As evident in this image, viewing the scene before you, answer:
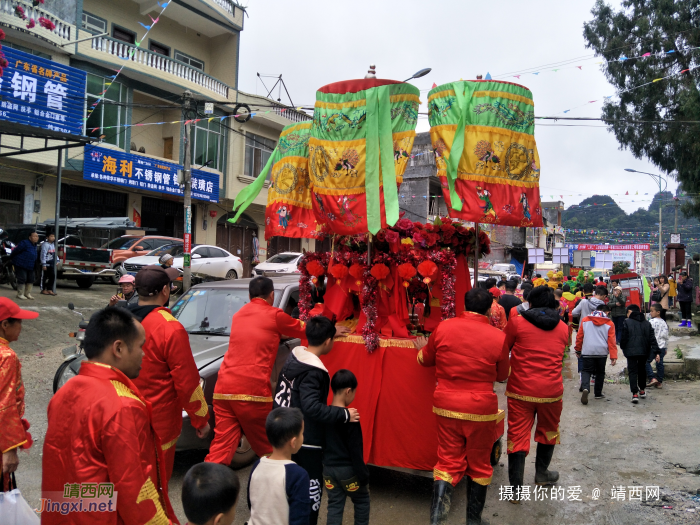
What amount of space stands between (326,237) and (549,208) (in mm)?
56775

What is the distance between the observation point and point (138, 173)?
18984 millimetres

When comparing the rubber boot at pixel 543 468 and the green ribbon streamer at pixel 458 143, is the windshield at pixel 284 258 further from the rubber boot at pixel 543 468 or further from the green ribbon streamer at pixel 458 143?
the green ribbon streamer at pixel 458 143

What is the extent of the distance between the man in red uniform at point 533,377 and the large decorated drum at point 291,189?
2.37 m

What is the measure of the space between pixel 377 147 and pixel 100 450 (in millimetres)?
3159

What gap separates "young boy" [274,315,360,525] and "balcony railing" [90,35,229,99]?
16572 mm

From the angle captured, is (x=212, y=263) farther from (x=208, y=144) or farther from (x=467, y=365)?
(x=467, y=365)

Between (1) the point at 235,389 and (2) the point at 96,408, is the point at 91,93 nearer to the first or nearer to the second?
(1) the point at 235,389

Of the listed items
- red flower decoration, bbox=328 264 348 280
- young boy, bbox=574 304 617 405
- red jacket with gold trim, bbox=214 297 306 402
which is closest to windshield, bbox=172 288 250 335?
red flower decoration, bbox=328 264 348 280

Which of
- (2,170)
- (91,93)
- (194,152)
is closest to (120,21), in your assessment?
(91,93)

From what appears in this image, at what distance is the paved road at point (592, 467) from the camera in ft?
14.6

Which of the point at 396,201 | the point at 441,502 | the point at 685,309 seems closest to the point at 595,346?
the point at 441,502

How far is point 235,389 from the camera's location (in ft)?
13.6

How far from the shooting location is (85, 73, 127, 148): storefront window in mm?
18484

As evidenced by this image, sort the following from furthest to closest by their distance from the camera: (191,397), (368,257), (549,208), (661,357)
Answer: (549,208)
(661,357)
(368,257)
(191,397)
